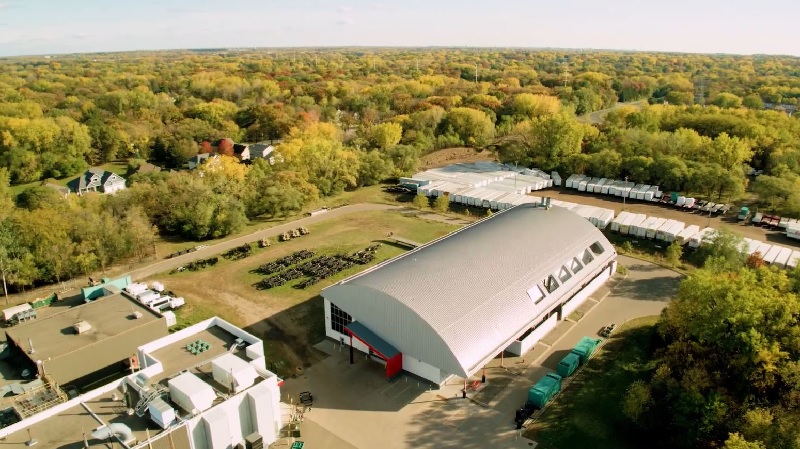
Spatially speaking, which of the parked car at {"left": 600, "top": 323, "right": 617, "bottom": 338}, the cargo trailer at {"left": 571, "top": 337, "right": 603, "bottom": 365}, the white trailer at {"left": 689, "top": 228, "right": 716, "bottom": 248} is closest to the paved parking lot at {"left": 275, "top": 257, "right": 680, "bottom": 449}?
the parked car at {"left": 600, "top": 323, "right": 617, "bottom": 338}

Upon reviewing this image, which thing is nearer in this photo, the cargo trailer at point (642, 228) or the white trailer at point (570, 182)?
the cargo trailer at point (642, 228)

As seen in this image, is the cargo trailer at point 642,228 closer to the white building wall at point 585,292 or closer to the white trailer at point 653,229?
the white trailer at point 653,229

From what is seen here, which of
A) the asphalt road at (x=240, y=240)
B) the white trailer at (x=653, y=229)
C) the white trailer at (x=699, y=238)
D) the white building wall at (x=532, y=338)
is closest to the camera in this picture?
the white building wall at (x=532, y=338)

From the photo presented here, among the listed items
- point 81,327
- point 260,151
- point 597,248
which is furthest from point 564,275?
point 260,151

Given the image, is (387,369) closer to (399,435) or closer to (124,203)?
(399,435)

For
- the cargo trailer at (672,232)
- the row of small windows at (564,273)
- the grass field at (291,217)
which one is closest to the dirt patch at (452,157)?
the grass field at (291,217)

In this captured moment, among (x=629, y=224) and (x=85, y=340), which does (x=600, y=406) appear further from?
(x=629, y=224)

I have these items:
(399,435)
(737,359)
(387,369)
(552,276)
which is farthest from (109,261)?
(737,359)

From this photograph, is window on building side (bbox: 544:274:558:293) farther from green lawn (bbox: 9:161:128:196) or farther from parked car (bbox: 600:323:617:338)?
green lawn (bbox: 9:161:128:196)
